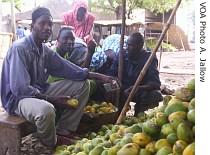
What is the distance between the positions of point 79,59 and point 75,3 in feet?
3.70

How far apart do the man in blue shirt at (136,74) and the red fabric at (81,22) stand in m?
1.14

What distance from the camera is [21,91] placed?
3.12m

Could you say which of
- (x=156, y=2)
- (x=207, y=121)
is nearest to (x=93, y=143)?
(x=207, y=121)

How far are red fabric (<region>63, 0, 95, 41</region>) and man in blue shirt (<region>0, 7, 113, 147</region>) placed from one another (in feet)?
4.63

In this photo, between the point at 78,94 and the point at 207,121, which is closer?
the point at 207,121

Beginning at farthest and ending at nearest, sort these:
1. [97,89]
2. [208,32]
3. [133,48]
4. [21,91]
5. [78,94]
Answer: [97,89] < [133,48] < [78,94] < [21,91] < [208,32]

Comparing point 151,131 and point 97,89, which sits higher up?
point 151,131

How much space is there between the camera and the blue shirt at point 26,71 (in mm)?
3122

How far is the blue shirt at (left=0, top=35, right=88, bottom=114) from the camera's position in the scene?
3.12 metres

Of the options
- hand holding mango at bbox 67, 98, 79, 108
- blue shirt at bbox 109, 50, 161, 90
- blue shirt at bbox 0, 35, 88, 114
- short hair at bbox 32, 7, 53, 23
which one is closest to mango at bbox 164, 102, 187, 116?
blue shirt at bbox 0, 35, 88, 114

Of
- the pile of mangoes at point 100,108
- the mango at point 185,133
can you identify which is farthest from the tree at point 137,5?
the mango at point 185,133

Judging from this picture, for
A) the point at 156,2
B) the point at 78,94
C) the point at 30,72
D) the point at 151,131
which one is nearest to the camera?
the point at 151,131

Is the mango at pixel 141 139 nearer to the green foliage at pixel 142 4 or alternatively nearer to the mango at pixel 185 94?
the mango at pixel 185 94

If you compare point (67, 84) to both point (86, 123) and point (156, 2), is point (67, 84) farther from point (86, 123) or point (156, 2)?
point (156, 2)
